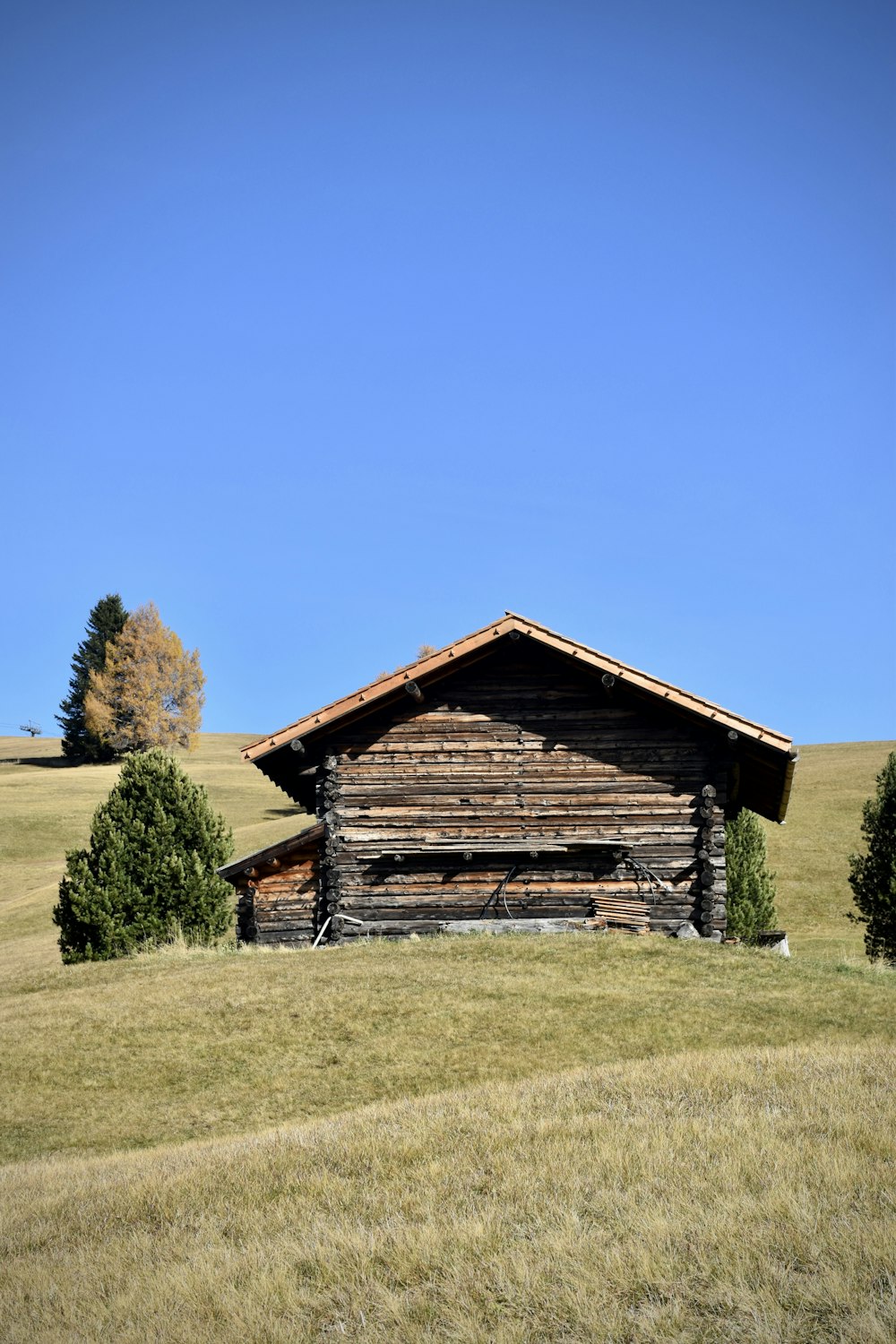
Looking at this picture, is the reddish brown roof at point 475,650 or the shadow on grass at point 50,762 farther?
the shadow on grass at point 50,762

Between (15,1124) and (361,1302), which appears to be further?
(15,1124)

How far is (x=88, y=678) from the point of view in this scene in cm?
9619

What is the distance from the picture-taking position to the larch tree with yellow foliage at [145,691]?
9269 centimetres

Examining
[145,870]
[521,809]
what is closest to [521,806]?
[521,809]

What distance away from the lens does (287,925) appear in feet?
77.6

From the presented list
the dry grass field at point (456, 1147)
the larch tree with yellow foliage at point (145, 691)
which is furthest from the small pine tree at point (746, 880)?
the larch tree with yellow foliage at point (145, 691)

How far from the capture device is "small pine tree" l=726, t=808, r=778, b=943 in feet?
112

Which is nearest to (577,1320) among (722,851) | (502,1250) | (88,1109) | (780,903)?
(502,1250)

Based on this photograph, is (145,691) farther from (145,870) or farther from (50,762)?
(145,870)

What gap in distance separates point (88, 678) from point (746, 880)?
74.1 m

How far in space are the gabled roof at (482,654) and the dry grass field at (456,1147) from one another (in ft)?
13.8

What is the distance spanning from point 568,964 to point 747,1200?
12429 mm

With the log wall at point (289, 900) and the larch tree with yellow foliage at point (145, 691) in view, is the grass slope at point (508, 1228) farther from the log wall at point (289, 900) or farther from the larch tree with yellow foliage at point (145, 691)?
the larch tree with yellow foliage at point (145, 691)

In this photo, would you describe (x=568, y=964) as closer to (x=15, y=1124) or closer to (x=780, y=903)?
(x=15, y=1124)
